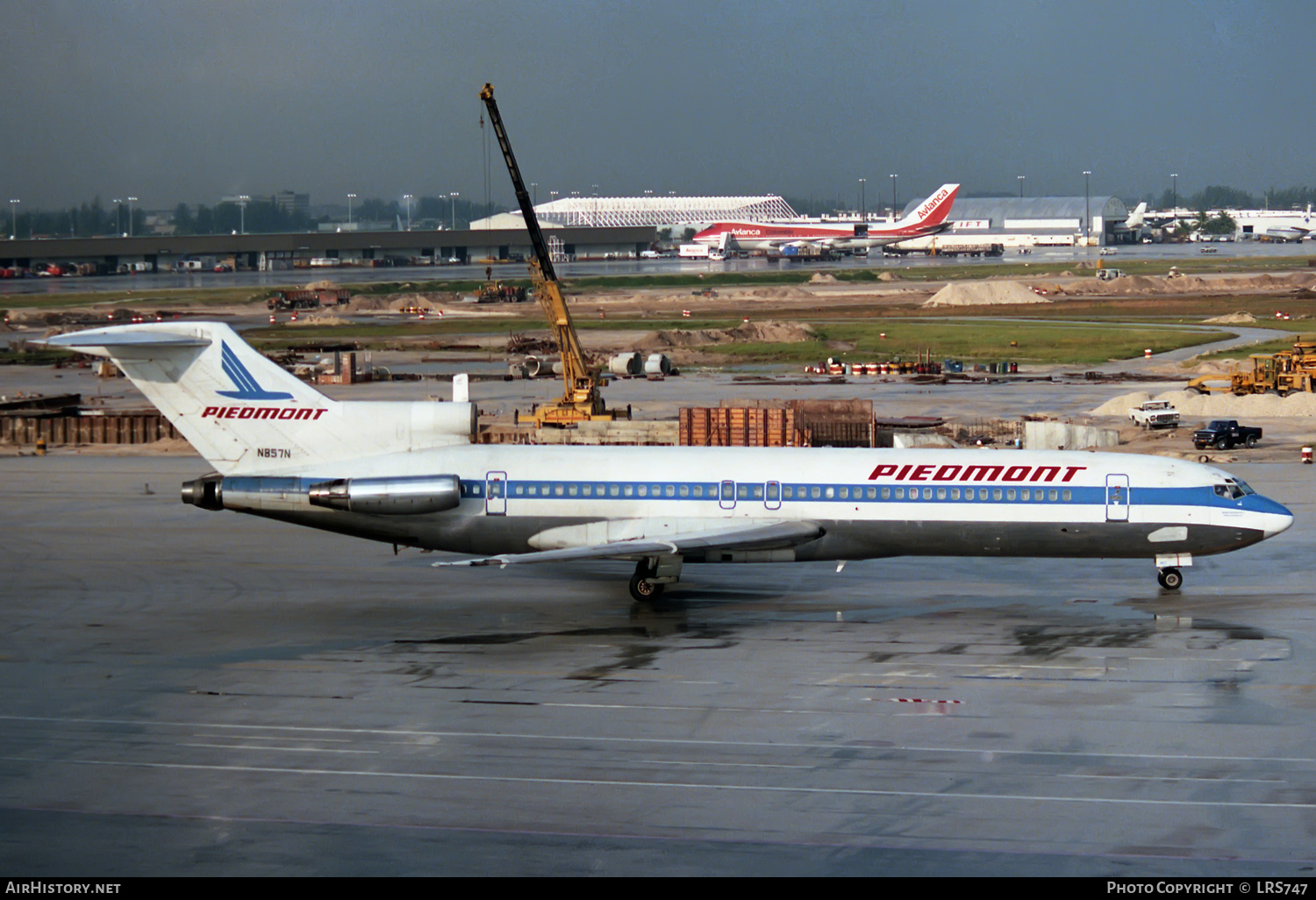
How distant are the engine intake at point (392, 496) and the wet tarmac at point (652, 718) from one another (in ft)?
7.02

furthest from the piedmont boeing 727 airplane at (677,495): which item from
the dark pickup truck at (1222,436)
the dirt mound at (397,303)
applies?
the dirt mound at (397,303)

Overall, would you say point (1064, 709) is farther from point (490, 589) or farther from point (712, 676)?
point (490, 589)

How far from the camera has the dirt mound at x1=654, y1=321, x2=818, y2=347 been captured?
97.2m

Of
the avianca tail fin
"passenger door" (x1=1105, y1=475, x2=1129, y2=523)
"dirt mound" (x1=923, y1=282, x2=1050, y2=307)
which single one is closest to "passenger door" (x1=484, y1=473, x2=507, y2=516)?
the avianca tail fin

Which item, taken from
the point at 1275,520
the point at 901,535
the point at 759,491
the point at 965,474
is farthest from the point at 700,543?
the point at 1275,520

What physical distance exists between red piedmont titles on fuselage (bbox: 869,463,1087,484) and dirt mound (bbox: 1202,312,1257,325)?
80.1m

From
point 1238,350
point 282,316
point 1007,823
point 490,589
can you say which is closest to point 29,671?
point 490,589

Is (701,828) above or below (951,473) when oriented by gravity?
below

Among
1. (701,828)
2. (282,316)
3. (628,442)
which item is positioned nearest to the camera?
(701,828)

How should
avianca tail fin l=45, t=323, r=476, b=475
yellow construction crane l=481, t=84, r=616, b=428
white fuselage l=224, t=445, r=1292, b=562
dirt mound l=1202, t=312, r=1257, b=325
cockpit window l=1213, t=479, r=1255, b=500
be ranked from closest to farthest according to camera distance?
white fuselage l=224, t=445, r=1292, b=562
cockpit window l=1213, t=479, r=1255, b=500
avianca tail fin l=45, t=323, r=476, b=475
yellow construction crane l=481, t=84, r=616, b=428
dirt mound l=1202, t=312, r=1257, b=325

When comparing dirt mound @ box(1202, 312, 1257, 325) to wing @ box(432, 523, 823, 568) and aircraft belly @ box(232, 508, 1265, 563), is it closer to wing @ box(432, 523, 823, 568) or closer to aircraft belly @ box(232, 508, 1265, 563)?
aircraft belly @ box(232, 508, 1265, 563)

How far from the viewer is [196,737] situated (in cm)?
2175

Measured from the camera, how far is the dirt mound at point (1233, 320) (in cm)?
10438

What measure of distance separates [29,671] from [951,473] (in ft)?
62.9
